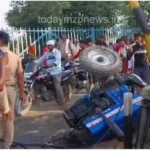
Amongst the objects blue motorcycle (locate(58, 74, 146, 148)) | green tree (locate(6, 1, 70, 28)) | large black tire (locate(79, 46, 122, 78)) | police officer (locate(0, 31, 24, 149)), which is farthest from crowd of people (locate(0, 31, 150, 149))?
green tree (locate(6, 1, 70, 28))

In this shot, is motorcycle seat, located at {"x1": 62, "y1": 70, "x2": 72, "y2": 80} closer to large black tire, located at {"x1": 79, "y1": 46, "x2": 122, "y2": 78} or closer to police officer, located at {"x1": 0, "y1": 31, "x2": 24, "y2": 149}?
large black tire, located at {"x1": 79, "y1": 46, "x2": 122, "y2": 78}

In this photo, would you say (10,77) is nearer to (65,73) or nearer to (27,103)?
(27,103)

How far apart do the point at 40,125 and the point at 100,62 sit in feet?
5.37

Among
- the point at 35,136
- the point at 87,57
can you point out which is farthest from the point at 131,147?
the point at 87,57

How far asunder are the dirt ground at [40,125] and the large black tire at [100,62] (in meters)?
1.05

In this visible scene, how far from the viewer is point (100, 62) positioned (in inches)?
299

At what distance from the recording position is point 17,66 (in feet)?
17.9

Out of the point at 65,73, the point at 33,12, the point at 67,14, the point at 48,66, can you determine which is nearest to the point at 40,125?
the point at 48,66

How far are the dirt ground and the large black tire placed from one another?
105 centimetres

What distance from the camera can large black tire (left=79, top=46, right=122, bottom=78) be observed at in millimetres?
7117

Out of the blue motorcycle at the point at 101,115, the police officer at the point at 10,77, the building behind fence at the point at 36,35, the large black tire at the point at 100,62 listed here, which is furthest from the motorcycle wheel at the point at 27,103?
the building behind fence at the point at 36,35

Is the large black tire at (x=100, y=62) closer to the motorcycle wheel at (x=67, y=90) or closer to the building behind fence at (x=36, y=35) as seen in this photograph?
the motorcycle wheel at (x=67, y=90)

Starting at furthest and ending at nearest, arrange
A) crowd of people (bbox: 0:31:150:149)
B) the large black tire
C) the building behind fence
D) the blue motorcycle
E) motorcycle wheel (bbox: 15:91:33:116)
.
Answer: the building behind fence → motorcycle wheel (bbox: 15:91:33:116) → the large black tire → the blue motorcycle → crowd of people (bbox: 0:31:150:149)

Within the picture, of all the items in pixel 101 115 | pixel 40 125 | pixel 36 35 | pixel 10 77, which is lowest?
pixel 40 125
